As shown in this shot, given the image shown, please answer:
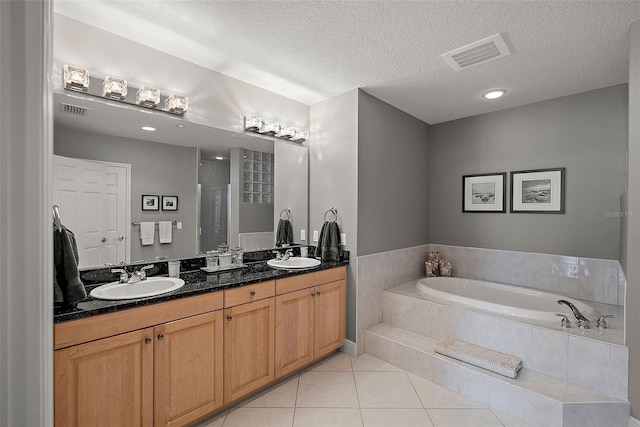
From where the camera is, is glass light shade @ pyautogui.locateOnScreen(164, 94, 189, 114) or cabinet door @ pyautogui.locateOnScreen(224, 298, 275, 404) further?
glass light shade @ pyautogui.locateOnScreen(164, 94, 189, 114)

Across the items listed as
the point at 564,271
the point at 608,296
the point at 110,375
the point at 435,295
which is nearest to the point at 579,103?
the point at 564,271

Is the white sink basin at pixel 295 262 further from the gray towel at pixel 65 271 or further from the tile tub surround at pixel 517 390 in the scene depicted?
the gray towel at pixel 65 271

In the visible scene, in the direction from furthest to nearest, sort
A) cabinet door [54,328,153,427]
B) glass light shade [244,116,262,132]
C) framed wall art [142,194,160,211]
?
glass light shade [244,116,262,132], framed wall art [142,194,160,211], cabinet door [54,328,153,427]

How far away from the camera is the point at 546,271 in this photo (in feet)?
10.3

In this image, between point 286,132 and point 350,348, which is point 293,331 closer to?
point 350,348

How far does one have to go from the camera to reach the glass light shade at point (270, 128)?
116 inches

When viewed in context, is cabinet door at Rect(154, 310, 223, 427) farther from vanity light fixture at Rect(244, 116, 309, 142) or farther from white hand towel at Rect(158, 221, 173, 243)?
vanity light fixture at Rect(244, 116, 309, 142)

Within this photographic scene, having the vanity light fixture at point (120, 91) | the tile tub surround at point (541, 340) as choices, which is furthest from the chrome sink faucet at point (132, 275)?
the tile tub surround at point (541, 340)

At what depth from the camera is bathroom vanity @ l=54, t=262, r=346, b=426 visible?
1479 millimetres

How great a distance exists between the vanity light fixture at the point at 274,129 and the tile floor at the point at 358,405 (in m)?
2.26

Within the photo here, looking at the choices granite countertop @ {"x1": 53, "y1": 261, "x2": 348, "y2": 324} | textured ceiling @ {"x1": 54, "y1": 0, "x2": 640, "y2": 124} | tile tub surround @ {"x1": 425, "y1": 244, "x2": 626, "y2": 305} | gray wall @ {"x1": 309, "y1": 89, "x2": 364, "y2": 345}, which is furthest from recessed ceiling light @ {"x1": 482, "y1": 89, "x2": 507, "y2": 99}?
granite countertop @ {"x1": 53, "y1": 261, "x2": 348, "y2": 324}

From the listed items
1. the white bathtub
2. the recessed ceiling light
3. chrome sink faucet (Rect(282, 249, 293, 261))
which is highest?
→ the recessed ceiling light

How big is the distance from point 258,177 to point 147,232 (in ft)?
3.67

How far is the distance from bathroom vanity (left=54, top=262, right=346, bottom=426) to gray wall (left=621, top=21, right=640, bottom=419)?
211 cm
